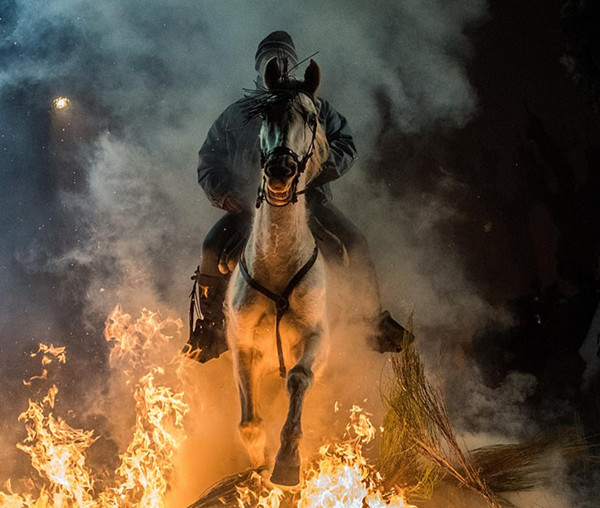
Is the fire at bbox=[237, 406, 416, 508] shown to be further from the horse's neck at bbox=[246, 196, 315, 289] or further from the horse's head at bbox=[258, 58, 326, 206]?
the horse's head at bbox=[258, 58, 326, 206]

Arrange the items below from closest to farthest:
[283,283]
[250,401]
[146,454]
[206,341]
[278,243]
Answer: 1. [278,243]
2. [283,283]
3. [250,401]
4. [206,341]
5. [146,454]

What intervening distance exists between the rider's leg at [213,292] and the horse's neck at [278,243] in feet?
2.36

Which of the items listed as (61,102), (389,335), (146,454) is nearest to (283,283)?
(389,335)

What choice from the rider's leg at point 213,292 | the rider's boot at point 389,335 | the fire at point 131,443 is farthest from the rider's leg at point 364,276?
the fire at point 131,443

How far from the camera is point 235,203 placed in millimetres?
4062

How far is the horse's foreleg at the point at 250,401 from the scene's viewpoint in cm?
353

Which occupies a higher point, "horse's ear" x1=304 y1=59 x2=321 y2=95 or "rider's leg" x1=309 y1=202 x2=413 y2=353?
"horse's ear" x1=304 y1=59 x2=321 y2=95

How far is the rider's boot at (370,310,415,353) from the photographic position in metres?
4.16

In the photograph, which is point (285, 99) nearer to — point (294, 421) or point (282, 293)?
point (282, 293)

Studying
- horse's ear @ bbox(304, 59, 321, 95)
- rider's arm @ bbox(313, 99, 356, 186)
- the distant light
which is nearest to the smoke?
the distant light

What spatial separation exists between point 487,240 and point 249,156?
2.75 m

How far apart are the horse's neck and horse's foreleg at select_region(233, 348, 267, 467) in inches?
20.6

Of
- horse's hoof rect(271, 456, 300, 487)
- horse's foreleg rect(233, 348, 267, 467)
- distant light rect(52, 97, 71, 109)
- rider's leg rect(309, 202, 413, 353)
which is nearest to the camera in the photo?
horse's hoof rect(271, 456, 300, 487)

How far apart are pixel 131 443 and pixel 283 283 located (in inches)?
126
